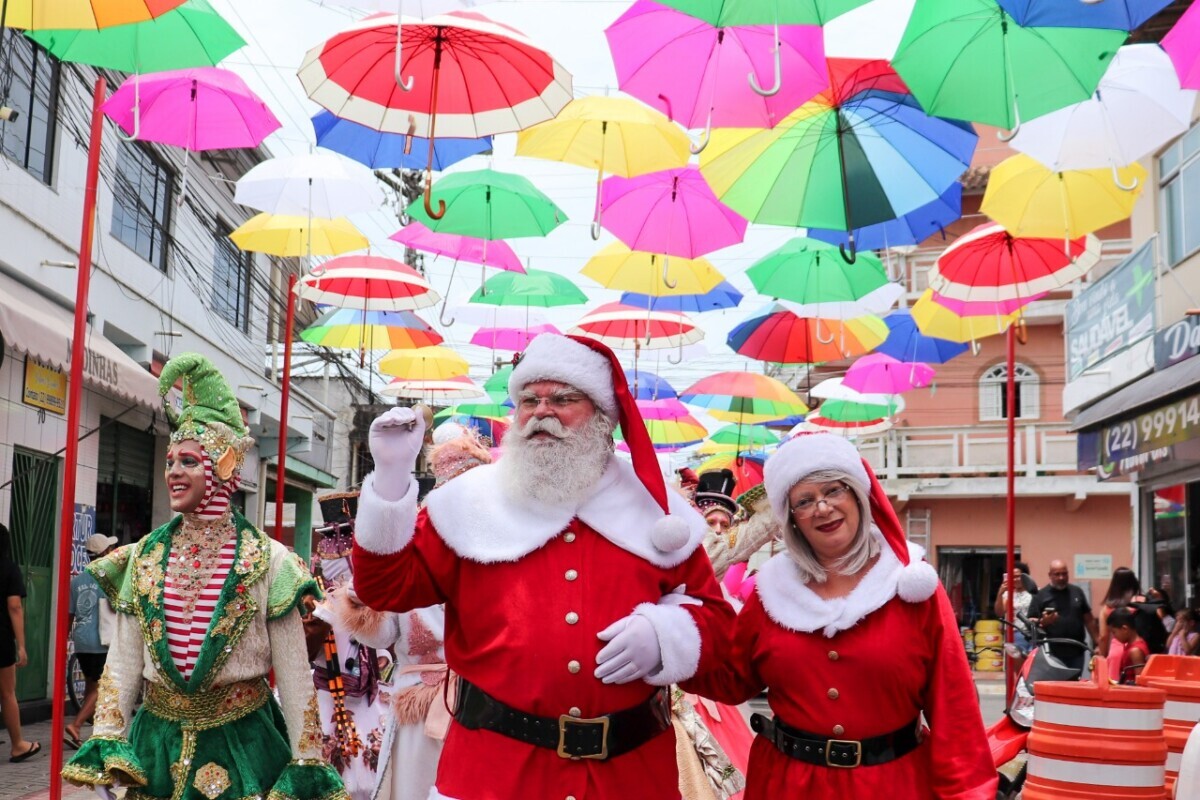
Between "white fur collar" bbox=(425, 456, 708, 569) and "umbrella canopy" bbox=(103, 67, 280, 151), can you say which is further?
"umbrella canopy" bbox=(103, 67, 280, 151)

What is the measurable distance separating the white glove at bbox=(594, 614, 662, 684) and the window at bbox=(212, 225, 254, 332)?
57.7 feet

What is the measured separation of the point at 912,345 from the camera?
14.5 m

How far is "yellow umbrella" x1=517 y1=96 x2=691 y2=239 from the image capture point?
8648 mm

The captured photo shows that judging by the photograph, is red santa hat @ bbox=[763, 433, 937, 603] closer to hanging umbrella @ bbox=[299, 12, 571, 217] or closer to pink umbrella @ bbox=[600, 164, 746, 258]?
hanging umbrella @ bbox=[299, 12, 571, 217]

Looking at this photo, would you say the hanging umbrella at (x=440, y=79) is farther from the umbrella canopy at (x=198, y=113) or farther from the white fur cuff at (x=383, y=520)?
the white fur cuff at (x=383, y=520)

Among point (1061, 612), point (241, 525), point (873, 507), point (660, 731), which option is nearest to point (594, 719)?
point (660, 731)

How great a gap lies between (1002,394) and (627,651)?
29.4 meters

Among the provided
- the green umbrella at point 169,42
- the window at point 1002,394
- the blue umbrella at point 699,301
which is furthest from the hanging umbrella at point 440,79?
the window at point 1002,394

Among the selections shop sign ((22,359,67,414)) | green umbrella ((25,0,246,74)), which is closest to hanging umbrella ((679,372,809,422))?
shop sign ((22,359,67,414))

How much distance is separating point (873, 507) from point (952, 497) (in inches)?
1043

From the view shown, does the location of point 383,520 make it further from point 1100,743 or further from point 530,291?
point 530,291

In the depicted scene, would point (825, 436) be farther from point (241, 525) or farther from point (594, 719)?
point (241, 525)

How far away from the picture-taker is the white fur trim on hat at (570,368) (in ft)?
13.1

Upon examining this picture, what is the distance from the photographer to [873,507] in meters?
4.12
